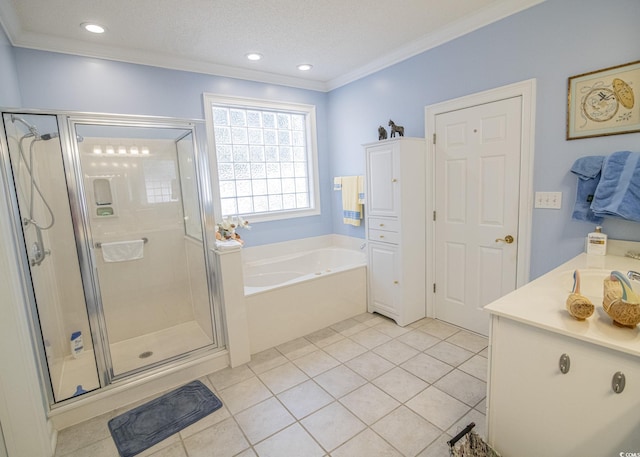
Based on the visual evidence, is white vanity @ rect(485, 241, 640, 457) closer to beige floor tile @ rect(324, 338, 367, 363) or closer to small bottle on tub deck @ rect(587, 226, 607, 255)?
small bottle on tub deck @ rect(587, 226, 607, 255)

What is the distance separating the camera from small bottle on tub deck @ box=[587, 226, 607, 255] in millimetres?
1926

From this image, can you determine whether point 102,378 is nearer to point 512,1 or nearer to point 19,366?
point 19,366

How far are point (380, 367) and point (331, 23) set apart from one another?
270 centimetres

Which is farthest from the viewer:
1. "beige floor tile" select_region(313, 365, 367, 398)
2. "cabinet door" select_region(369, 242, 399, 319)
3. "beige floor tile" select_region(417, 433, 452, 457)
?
"cabinet door" select_region(369, 242, 399, 319)

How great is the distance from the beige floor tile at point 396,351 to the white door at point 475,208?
656 millimetres

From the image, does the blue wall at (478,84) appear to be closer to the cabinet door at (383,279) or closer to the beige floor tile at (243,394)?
the cabinet door at (383,279)

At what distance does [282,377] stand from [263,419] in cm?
42

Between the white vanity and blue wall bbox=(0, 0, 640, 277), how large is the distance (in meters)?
1.09

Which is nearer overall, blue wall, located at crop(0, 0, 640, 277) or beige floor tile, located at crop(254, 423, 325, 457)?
beige floor tile, located at crop(254, 423, 325, 457)

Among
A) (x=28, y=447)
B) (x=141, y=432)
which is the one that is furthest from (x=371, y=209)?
(x=28, y=447)

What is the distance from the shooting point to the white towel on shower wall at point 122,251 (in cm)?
271

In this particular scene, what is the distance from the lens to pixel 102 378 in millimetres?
2102

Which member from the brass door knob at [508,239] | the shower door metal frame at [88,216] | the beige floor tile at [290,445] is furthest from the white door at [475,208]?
the shower door metal frame at [88,216]

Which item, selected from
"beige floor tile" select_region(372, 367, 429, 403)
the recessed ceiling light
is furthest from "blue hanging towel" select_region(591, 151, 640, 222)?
the recessed ceiling light
